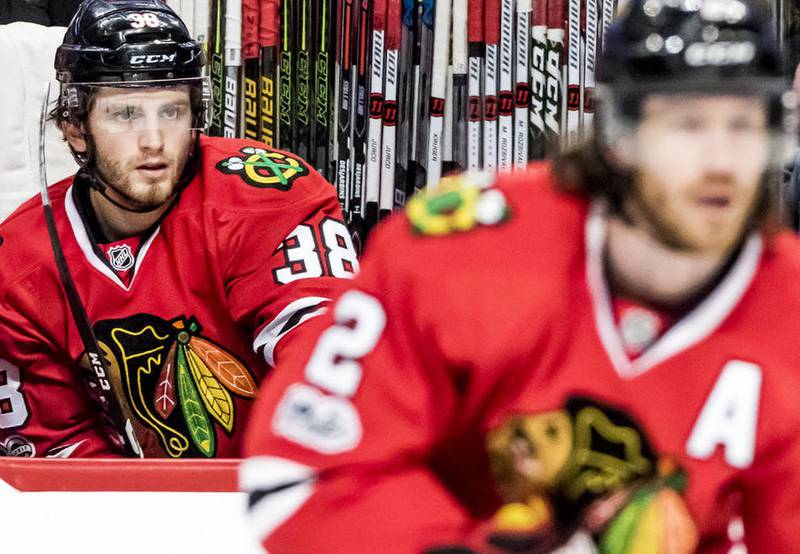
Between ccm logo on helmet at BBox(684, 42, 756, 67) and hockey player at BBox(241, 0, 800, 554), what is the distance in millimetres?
28

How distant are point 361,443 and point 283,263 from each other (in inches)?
37.0

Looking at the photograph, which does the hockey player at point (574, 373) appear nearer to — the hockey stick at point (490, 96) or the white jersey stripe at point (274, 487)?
the white jersey stripe at point (274, 487)

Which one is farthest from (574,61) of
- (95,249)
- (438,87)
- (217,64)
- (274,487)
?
(274,487)

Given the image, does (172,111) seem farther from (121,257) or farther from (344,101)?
(344,101)

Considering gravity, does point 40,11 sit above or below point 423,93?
above

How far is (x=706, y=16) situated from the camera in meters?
0.80

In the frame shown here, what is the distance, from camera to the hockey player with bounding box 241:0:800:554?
83cm

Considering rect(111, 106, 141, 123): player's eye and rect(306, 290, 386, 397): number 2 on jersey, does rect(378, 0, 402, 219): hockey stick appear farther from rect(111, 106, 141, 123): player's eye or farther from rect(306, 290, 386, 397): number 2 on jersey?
rect(306, 290, 386, 397): number 2 on jersey

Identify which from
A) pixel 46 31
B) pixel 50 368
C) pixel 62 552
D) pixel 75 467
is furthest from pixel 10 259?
pixel 46 31

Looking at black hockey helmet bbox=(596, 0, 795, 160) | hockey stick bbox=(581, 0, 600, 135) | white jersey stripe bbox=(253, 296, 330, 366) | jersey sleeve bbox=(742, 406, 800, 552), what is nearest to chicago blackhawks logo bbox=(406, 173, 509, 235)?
black hockey helmet bbox=(596, 0, 795, 160)

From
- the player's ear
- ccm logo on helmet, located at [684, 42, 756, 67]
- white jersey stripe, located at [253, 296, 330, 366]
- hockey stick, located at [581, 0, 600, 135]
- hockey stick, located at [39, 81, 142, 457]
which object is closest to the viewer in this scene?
ccm logo on helmet, located at [684, 42, 756, 67]

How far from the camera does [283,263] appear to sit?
1760 mm

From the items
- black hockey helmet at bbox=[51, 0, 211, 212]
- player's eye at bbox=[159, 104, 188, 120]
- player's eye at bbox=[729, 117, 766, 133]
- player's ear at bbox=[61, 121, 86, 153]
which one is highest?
black hockey helmet at bbox=[51, 0, 211, 212]

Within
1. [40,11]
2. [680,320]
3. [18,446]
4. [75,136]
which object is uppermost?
[40,11]
